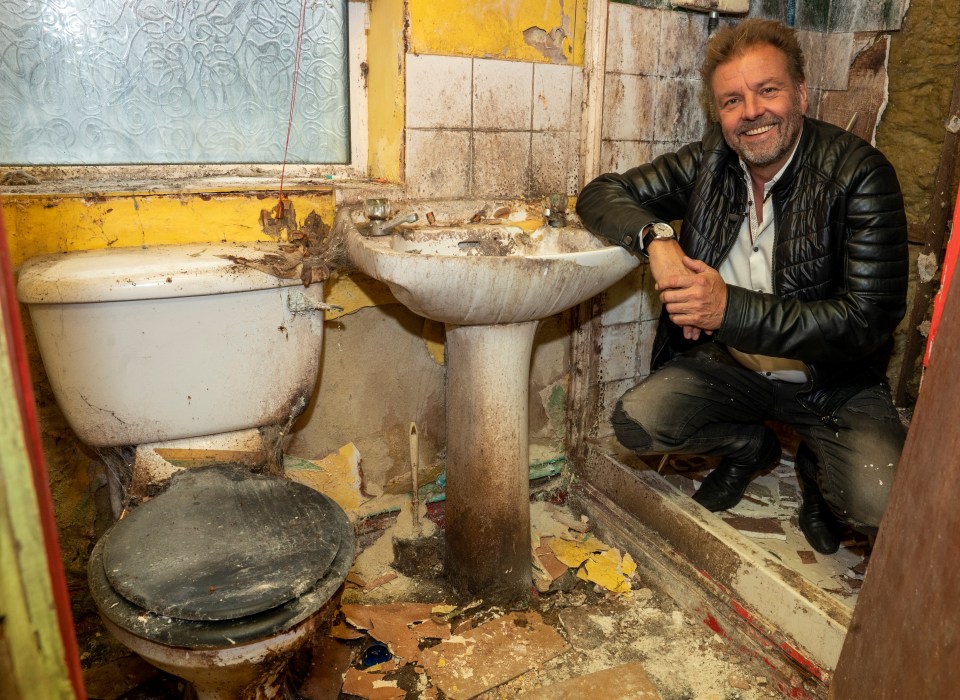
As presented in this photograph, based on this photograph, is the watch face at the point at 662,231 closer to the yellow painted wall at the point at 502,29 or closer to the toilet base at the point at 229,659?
the yellow painted wall at the point at 502,29

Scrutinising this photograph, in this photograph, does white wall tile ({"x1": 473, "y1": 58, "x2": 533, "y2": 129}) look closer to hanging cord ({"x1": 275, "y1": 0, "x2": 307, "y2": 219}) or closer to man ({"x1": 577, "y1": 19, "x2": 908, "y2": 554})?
man ({"x1": 577, "y1": 19, "x2": 908, "y2": 554})

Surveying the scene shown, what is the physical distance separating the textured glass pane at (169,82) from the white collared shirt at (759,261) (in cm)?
113

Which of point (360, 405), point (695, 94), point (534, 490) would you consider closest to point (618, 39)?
point (695, 94)

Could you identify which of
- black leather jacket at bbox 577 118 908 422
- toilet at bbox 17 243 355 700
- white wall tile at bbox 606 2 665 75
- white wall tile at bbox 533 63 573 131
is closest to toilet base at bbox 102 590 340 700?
toilet at bbox 17 243 355 700

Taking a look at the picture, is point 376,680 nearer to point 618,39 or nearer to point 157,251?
point 157,251

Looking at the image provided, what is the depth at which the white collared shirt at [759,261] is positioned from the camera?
1.78m

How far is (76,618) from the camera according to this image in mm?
1736

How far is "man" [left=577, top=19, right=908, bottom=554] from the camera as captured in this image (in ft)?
5.15

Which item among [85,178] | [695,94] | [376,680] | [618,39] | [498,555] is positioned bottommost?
[376,680]

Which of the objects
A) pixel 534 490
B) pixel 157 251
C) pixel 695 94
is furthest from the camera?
pixel 534 490

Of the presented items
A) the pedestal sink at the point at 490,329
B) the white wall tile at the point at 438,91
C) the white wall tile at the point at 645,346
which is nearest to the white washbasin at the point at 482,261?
the pedestal sink at the point at 490,329

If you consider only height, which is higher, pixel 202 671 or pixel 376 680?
pixel 202 671

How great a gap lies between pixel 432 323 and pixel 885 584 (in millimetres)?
1475

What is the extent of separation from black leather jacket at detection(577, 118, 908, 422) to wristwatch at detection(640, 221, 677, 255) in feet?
0.08
